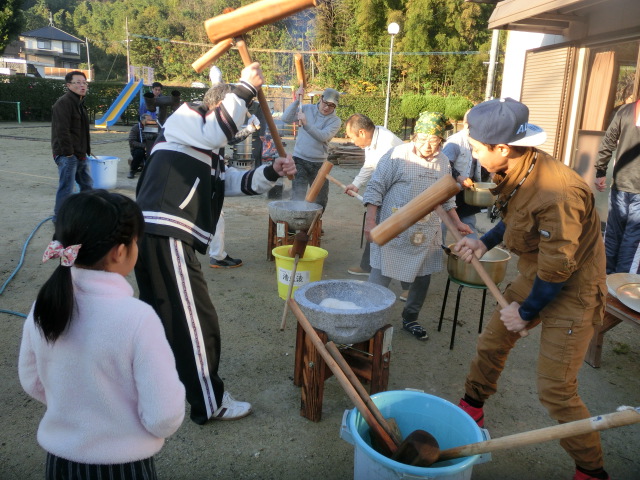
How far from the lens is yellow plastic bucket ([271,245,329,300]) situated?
432 centimetres

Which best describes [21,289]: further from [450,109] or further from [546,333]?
[450,109]

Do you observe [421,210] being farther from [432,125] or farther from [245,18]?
[245,18]

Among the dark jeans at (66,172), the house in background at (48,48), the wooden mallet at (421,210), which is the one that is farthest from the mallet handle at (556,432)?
the house in background at (48,48)

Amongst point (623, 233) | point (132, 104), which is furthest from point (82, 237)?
point (132, 104)

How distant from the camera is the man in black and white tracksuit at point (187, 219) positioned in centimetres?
235

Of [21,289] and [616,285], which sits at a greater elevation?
[616,285]

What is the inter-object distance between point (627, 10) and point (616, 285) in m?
4.06

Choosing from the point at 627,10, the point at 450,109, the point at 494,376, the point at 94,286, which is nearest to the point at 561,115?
the point at 627,10

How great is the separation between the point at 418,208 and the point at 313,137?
397cm

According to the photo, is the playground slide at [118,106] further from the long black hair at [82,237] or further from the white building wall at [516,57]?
the long black hair at [82,237]

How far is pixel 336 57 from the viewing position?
27.5 m

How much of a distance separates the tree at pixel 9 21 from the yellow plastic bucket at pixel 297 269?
27.9 metres

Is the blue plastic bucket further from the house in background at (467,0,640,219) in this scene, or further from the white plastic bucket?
the white plastic bucket

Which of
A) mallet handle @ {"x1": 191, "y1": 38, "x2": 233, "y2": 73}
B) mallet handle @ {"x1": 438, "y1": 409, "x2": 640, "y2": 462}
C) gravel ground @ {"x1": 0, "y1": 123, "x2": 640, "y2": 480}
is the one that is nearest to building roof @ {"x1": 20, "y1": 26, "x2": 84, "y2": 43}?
gravel ground @ {"x1": 0, "y1": 123, "x2": 640, "y2": 480}
